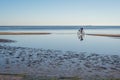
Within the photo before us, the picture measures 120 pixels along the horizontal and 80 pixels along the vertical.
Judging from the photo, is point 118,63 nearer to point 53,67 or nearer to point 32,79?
point 53,67

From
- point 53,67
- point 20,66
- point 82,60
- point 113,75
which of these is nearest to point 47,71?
point 53,67

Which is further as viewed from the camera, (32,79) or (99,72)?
(99,72)

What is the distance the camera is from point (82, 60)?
2469cm

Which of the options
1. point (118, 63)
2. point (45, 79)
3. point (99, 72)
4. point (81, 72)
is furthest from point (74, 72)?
point (118, 63)

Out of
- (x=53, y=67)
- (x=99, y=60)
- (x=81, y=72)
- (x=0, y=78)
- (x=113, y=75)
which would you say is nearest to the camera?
(x=0, y=78)

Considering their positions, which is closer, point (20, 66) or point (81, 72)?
point (81, 72)

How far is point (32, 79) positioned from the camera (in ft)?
47.5

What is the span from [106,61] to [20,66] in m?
8.00

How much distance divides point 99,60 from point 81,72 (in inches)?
254

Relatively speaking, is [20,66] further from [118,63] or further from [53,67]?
[118,63]

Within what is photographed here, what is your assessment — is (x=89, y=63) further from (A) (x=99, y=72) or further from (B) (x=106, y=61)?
(A) (x=99, y=72)

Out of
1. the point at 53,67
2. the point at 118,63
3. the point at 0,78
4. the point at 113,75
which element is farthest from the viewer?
the point at 118,63

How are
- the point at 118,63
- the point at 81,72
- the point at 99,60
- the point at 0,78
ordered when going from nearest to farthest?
1. the point at 0,78
2. the point at 81,72
3. the point at 118,63
4. the point at 99,60

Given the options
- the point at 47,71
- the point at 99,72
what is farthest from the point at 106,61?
the point at 47,71
